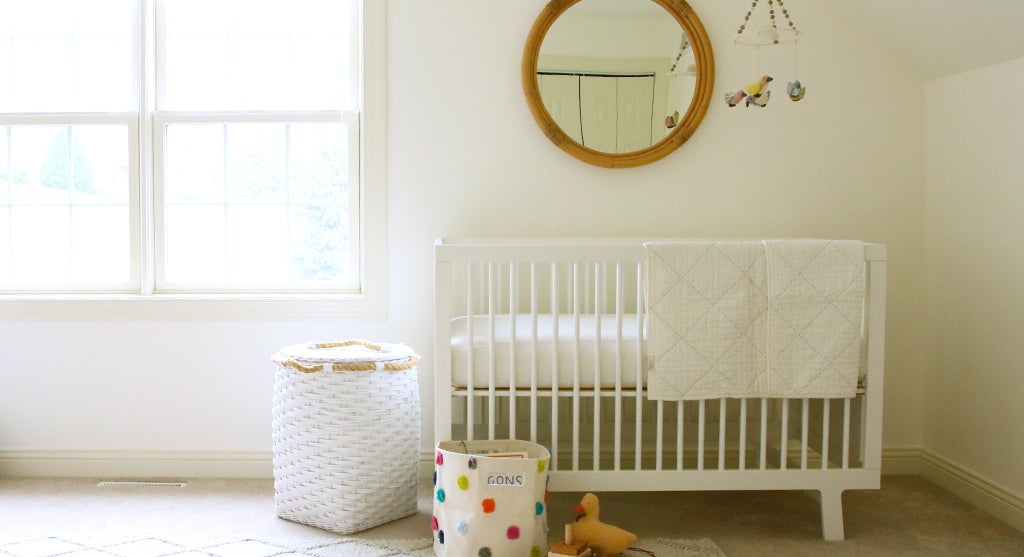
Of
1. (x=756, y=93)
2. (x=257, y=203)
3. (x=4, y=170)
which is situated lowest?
(x=257, y=203)

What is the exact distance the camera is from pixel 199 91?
281 centimetres

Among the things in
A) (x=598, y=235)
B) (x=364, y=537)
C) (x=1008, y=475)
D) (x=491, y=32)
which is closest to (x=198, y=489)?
(x=364, y=537)

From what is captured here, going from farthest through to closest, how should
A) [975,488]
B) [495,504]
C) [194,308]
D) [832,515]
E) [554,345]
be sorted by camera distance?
[194,308] → [975,488] → [832,515] → [554,345] → [495,504]

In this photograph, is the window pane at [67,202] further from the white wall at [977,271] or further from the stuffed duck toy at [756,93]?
the white wall at [977,271]

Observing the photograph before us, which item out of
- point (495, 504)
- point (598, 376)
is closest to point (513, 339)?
point (598, 376)

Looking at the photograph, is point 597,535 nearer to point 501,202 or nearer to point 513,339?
point 513,339

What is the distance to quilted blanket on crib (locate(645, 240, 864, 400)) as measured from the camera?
206cm

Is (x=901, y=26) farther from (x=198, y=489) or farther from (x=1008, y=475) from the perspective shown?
(x=198, y=489)

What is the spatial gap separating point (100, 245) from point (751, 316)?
6.91ft

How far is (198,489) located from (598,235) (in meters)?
1.48

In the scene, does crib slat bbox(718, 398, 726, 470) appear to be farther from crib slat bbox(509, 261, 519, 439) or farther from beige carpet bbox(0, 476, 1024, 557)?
crib slat bbox(509, 261, 519, 439)

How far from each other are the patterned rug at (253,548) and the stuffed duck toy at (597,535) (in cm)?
10

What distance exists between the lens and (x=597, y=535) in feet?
6.44

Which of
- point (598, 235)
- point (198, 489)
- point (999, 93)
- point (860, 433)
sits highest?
point (999, 93)
